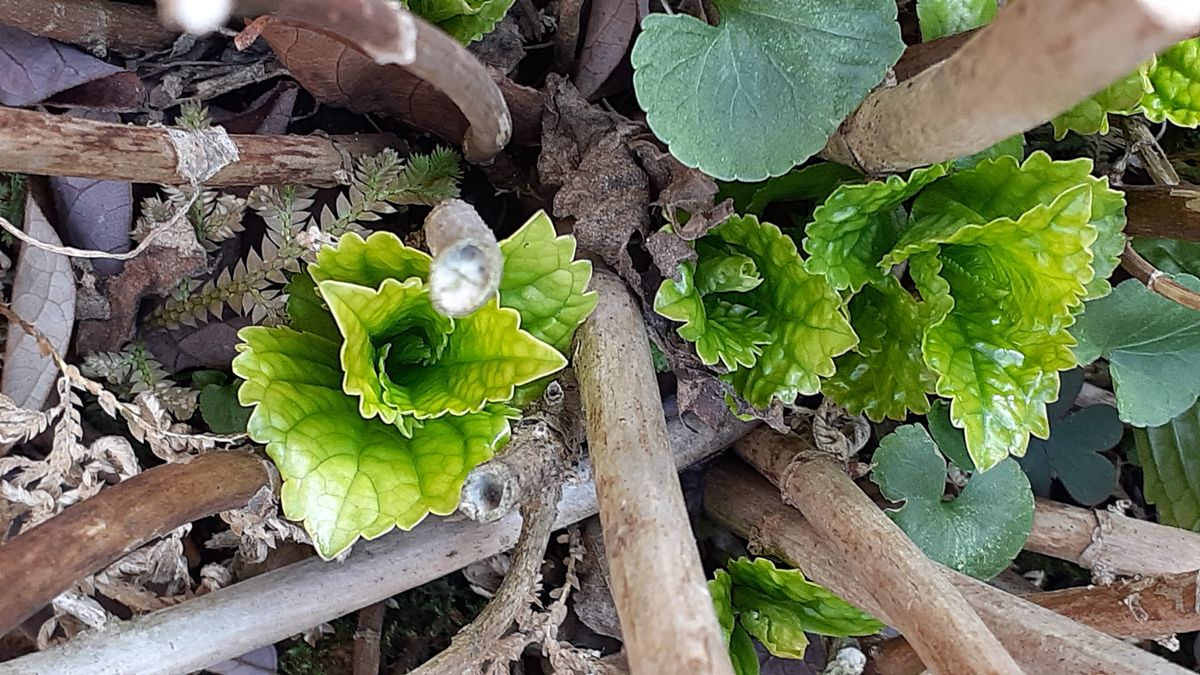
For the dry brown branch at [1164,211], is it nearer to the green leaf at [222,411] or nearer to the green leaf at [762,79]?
the green leaf at [762,79]

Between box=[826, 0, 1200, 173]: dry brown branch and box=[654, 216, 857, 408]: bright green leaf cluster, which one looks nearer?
box=[826, 0, 1200, 173]: dry brown branch

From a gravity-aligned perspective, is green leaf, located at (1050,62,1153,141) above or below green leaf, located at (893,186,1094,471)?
above

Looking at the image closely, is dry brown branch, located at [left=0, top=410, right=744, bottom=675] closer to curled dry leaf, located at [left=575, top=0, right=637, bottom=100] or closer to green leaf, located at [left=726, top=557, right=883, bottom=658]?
green leaf, located at [left=726, top=557, right=883, bottom=658]

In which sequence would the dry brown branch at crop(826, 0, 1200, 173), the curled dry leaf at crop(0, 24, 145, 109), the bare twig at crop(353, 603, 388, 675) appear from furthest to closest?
the bare twig at crop(353, 603, 388, 675), the curled dry leaf at crop(0, 24, 145, 109), the dry brown branch at crop(826, 0, 1200, 173)

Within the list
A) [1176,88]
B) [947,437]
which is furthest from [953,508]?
[1176,88]

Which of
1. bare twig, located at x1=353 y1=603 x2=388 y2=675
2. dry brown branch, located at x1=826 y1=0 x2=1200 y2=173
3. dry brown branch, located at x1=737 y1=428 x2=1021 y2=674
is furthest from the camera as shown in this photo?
bare twig, located at x1=353 y1=603 x2=388 y2=675

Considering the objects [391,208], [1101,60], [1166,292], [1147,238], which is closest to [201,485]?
[391,208]

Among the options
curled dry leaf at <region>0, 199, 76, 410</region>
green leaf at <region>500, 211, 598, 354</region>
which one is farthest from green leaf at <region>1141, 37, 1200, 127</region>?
curled dry leaf at <region>0, 199, 76, 410</region>

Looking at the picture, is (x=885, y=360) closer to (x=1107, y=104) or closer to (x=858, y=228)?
(x=858, y=228)

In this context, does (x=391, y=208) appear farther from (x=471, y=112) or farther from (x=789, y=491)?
(x=789, y=491)
